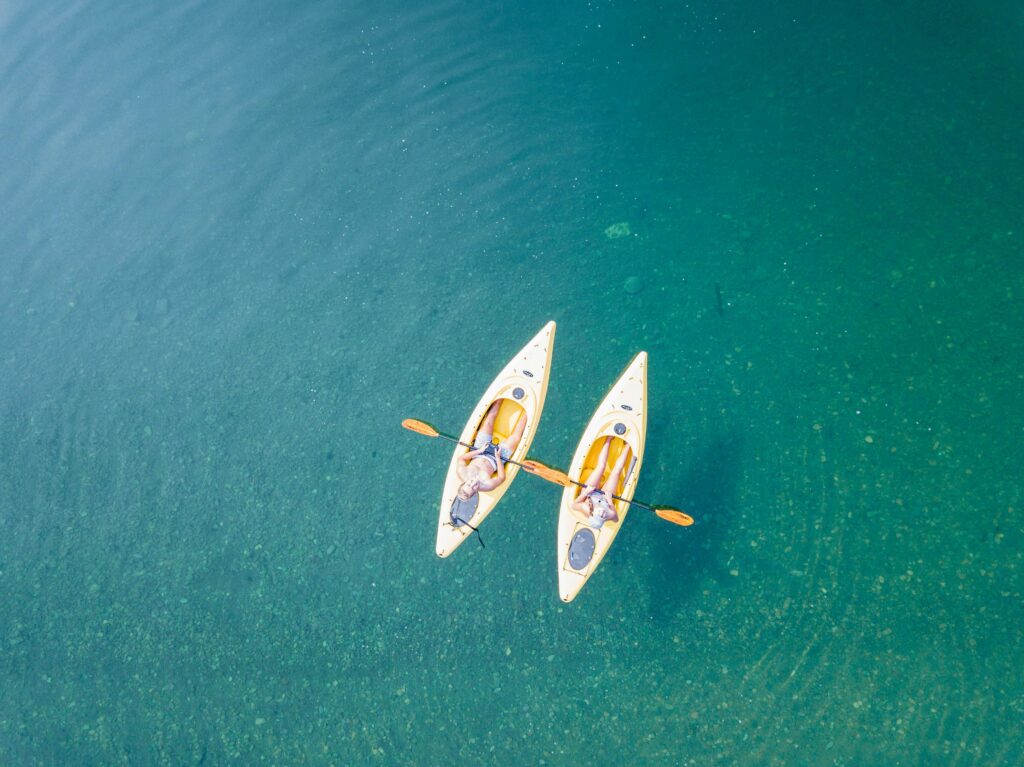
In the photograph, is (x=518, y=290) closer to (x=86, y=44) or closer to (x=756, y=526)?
(x=756, y=526)

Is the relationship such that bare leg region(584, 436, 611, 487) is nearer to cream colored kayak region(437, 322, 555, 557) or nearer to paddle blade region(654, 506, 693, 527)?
paddle blade region(654, 506, 693, 527)

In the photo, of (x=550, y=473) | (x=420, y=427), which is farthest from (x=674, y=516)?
(x=420, y=427)

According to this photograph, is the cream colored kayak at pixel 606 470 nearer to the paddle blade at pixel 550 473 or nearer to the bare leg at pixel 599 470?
the bare leg at pixel 599 470

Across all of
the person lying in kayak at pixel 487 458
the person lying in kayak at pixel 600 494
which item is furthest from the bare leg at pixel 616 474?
the person lying in kayak at pixel 487 458

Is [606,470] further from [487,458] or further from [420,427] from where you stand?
[420,427]

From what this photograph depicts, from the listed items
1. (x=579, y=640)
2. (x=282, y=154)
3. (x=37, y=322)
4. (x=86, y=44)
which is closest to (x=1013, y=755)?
(x=579, y=640)

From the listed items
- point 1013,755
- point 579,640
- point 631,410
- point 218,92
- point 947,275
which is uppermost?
point 218,92

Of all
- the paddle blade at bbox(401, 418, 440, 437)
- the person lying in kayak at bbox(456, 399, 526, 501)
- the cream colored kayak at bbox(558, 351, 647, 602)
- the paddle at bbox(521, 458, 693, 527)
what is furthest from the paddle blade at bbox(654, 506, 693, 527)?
the paddle blade at bbox(401, 418, 440, 437)
